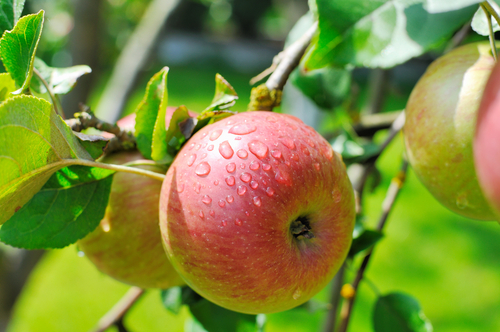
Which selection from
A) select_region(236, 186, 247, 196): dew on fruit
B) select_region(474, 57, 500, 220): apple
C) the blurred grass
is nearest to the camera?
select_region(474, 57, 500, 220): apple

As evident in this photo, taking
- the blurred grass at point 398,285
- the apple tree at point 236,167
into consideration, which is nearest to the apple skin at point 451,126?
the apple tree at point 236,167

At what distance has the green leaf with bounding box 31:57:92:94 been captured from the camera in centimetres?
55

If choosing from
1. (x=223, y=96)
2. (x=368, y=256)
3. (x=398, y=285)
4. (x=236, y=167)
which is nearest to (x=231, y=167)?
(x=236, y=167)

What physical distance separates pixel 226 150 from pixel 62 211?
0.22 meters

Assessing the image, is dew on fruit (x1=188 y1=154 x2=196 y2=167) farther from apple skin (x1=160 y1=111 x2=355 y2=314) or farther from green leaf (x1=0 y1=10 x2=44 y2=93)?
green leaf (x1=0 y1=10 x2=44 y2=93)

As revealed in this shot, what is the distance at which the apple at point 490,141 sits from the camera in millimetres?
256

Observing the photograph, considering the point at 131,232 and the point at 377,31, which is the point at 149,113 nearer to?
the point at 131,232

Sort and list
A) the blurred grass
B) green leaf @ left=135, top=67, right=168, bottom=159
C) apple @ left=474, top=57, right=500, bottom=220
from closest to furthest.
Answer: apple @ left=474, top=57, right=500, bottom=220 < green leaf @ left=135, top=67, right=168, bottom=159 < the blurred grass

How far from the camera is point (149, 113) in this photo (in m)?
0.52

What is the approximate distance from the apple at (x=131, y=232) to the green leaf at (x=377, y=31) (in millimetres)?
248

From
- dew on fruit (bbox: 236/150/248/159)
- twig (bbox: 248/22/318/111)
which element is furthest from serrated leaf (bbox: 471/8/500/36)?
dew on fruit (bbox: 236/150/248/159)

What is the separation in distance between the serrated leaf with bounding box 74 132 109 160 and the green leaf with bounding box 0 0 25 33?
17cm

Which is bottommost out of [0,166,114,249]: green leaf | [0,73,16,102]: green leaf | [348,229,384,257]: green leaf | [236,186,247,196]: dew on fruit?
[348,229,384,257]: green leaf

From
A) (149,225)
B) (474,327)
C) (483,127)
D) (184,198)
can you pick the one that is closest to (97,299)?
(474,327)
